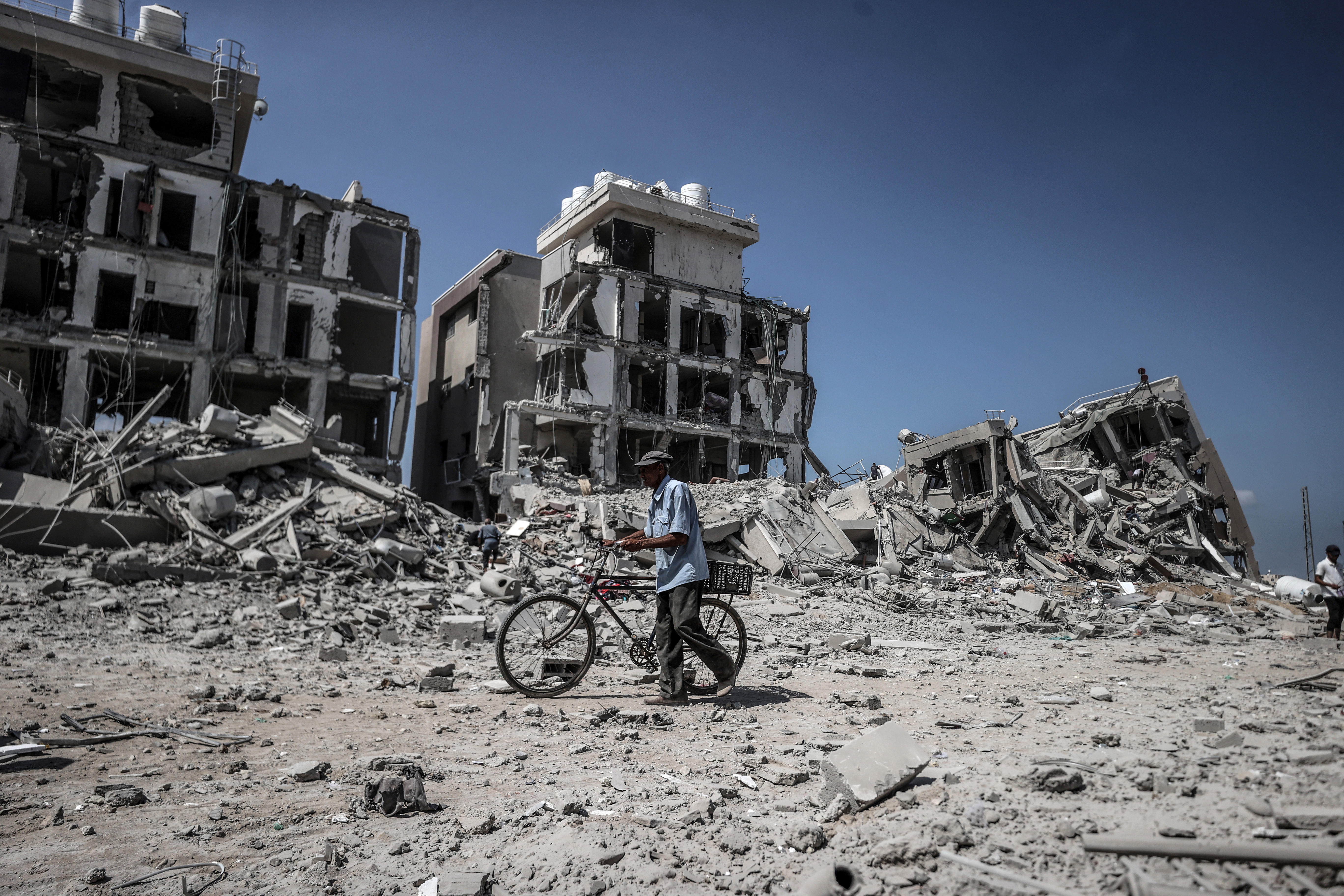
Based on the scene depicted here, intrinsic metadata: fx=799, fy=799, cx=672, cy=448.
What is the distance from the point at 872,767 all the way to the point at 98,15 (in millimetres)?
34847

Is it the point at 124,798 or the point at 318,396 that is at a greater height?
the point at 318,396

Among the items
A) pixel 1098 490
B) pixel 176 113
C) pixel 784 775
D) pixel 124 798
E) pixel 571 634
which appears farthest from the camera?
pixel 176 113

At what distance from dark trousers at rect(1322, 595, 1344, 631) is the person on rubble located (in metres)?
8.45

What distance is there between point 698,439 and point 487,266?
12.1m

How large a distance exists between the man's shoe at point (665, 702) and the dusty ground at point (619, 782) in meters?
0.09

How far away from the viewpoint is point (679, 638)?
5.63 metres

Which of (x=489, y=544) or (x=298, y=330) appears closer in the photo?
(x=489, y=544)

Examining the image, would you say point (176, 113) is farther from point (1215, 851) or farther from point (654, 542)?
point (1215, 851)

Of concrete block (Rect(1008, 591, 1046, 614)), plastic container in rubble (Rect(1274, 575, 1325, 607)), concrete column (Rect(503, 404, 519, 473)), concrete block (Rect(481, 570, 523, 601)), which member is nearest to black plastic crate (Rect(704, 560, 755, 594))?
concrete block (Rect(481, 570, 523, 601))

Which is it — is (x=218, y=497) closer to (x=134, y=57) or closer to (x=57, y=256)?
(x=57, y=256)

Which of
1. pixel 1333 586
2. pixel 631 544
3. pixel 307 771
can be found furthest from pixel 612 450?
pixel 307 771

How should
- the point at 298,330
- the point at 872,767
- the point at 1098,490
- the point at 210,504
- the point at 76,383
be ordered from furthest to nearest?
the point at 298,330, the point at 76,383, the point at 1098,490, the point at 210,504, the point at 872,767

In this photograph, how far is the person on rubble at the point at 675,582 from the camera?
555 cm

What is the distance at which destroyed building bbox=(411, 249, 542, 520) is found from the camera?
33.1 m
